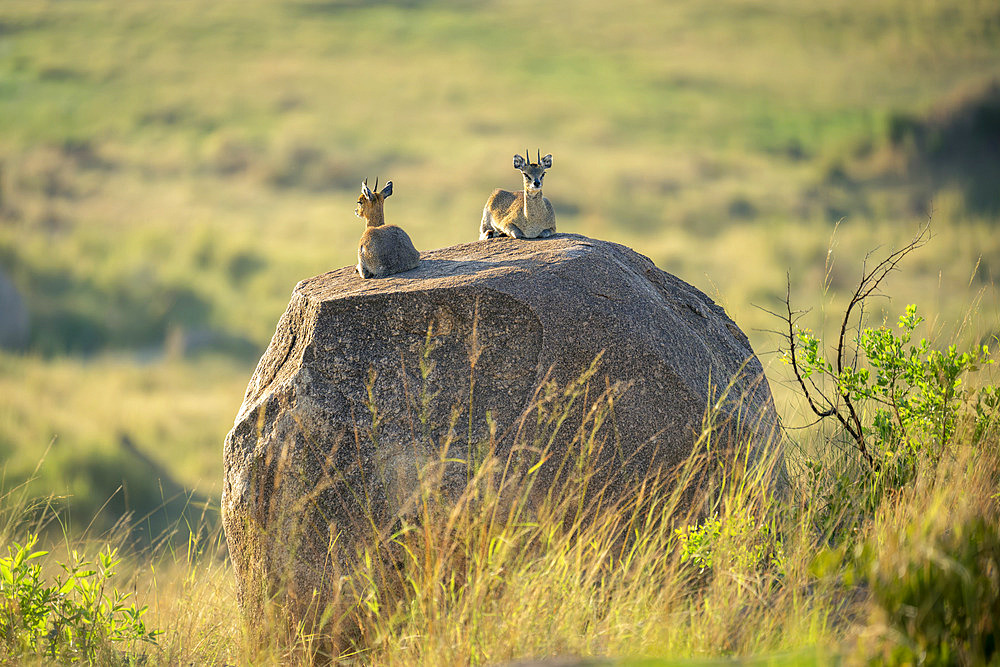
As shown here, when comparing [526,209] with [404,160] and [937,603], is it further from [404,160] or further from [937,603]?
[404,160]

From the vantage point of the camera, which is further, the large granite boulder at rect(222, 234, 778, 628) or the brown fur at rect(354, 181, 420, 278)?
the brown fur at rect(354, 181, 420, 278)

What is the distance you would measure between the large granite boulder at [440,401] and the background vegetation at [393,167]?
73cm

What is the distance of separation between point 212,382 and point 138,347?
346 centimetres

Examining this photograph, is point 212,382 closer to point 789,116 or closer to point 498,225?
point 498,225

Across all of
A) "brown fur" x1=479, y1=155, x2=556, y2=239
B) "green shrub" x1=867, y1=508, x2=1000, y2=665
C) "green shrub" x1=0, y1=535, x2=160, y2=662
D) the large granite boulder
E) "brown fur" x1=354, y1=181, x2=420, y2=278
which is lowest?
"green shrub" x1=0, y1=535, x2=160, y2=662

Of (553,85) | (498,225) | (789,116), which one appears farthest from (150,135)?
(498,225)

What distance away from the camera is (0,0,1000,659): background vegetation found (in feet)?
49.7

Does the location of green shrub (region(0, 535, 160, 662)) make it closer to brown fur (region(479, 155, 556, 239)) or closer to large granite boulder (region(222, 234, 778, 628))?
large granite boulder (region(222, 234, 778, 628))

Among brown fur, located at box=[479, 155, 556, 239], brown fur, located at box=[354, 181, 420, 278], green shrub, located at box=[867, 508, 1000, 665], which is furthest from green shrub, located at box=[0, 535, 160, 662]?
green shrub, located at box=[867, 508, 1000, 665]

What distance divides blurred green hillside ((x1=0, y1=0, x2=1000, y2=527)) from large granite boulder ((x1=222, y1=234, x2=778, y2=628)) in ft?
5.14

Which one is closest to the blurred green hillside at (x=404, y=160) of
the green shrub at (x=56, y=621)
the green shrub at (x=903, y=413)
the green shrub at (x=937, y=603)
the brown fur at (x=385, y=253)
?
the green shrub at (x=903, y=413)

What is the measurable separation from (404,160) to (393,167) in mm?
964

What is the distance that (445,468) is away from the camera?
4.45m

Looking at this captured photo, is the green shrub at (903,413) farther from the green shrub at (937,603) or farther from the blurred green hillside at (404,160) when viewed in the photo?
the green shrub at (937,603)
